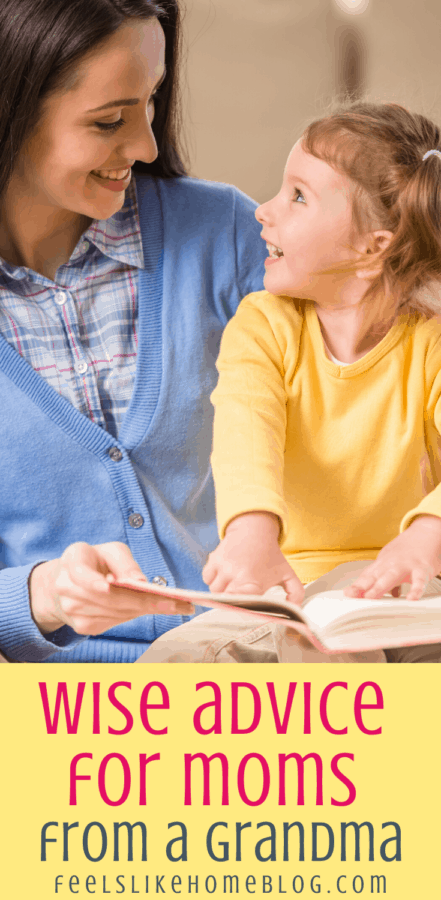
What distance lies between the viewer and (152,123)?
1.99ft

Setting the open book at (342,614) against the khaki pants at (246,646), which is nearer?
the open book at (342,614)

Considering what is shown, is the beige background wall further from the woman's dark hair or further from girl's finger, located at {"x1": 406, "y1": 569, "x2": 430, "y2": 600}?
girl's finger, located at {"x1": 406, "y1": 569, "x2": 430, "y2": 600}

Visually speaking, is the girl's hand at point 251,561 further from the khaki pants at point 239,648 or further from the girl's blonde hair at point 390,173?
the girl's blonde hair at point 390,173

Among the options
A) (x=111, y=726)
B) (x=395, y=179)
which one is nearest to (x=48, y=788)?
(x=111, y=726)

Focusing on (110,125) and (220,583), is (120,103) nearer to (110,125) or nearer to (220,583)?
(110,125)

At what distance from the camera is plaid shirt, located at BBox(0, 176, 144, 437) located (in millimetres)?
595

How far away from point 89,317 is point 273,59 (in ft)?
0.82

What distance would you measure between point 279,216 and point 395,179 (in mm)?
85

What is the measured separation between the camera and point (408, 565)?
1.73 ft

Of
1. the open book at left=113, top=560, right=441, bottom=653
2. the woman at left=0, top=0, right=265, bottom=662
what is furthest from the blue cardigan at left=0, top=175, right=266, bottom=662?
the open book at left=113, top=560, right=441, bottom=653

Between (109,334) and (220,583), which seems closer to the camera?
(220,583)

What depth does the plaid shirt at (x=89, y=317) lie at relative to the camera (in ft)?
1.95

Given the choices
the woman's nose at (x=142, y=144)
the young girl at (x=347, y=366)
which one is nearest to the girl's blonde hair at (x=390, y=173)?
the young girl at (x=347, y=366)

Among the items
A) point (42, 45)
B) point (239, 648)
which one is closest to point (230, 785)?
point (239, 648)
